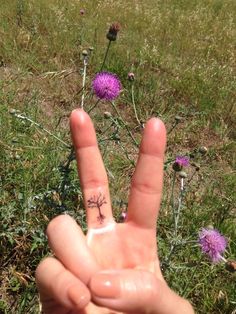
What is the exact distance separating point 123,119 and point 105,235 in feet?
7.28

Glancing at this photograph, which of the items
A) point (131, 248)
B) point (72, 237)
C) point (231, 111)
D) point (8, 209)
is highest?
point (72, 237)

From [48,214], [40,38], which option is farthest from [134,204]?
[40,38]

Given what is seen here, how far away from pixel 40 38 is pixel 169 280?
2.34m

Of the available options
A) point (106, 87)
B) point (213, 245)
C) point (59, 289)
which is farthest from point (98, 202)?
point (106, 87)

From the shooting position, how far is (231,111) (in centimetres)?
334

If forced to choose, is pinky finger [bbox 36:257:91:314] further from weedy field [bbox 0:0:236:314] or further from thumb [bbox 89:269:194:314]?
weedy field [bbox 0:0:236:314]

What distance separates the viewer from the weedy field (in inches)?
78.6

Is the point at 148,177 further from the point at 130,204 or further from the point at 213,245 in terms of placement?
the point at 213,245

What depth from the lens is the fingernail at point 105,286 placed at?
732 mm

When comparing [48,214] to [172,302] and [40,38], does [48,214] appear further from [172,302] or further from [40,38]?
[40,38]

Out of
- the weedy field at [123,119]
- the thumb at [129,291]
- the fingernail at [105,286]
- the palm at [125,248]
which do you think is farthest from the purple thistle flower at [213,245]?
the fingernail at [105,286]

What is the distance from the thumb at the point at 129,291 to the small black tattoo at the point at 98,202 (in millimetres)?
225

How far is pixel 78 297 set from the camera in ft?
2.39

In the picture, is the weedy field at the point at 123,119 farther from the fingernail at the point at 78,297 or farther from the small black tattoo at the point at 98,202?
the fingernail at the point at 78,297
